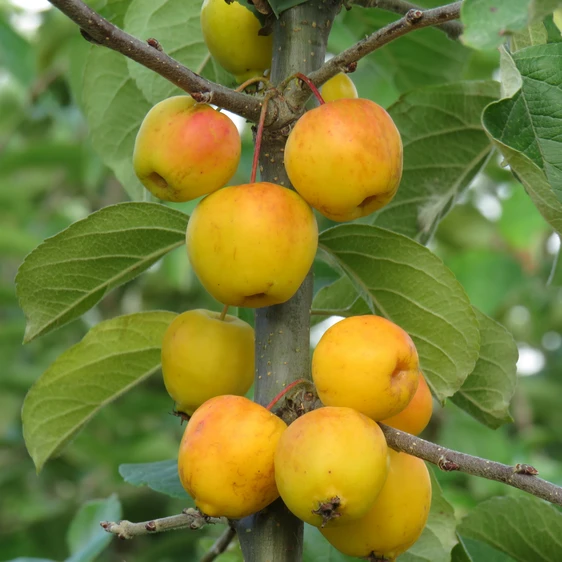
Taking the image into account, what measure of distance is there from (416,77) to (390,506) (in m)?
0.94

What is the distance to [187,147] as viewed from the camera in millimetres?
856

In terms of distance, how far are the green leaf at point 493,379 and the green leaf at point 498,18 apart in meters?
0.55

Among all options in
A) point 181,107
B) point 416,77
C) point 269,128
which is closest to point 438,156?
point 416,77

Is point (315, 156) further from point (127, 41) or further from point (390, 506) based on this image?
point (390, 506)

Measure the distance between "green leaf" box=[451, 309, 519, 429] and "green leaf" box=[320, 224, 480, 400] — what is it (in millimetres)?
151

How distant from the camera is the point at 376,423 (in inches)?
31.4

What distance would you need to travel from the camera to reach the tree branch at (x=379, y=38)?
2.51ft

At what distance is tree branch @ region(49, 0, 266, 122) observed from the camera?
0.71 m

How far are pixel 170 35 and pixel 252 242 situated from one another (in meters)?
0.58

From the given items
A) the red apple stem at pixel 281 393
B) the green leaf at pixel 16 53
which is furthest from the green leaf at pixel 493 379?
the green leaf at pixel 16 53

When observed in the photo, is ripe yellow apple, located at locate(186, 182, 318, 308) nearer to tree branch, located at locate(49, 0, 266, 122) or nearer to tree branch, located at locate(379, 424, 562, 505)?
tree branch, located at locate(49, 0, 266, 122)

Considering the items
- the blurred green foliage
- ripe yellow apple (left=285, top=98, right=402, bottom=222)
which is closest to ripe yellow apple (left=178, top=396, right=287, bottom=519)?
ripe yellow apple (left=285, top=98, right=402, bottom=222)

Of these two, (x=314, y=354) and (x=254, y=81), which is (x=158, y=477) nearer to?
(x=314, y=354)

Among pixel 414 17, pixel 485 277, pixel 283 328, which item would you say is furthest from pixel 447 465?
pixel 485 277
